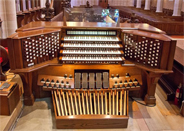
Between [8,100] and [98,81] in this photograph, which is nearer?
[8,100]

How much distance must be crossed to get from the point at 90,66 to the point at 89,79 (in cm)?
22

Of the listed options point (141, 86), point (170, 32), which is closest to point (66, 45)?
point (141, 86)

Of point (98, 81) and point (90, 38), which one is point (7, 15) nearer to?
point (90, 38)

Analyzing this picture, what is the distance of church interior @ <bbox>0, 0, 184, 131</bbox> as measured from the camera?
9.65 ft

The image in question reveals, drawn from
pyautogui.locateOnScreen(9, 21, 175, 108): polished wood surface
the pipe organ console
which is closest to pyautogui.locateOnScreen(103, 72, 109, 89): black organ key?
pyautogui.locateOnScreen(9, 21, 175, 108): polished wood surface

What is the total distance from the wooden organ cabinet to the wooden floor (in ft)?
0.55

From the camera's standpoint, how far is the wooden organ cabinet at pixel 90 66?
116 inches

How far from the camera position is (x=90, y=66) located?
11.0 feet

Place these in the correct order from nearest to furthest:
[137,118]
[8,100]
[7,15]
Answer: [8,100] → [137,118] → [7,15]

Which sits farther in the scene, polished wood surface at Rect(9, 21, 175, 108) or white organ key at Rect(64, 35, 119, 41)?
white organ key at Rect(64, 35, 119, 41)

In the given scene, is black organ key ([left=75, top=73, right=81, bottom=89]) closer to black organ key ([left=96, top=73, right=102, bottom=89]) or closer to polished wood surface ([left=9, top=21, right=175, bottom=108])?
polished wood surface ([left=9, top=21, right=175, bottom=108])

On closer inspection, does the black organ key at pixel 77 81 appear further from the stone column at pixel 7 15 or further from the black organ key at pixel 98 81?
the stone column at pixel 7 15

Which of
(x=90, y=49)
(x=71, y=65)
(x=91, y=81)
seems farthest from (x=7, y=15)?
(x=91, y=81)

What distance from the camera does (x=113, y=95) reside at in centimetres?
335
